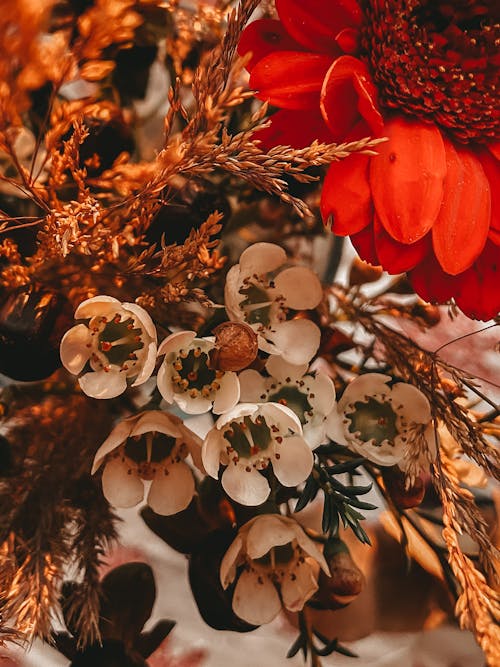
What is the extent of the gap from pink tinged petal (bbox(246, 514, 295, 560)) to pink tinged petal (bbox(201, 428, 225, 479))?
0.05 m

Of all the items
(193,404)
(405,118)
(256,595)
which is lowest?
(256,595)

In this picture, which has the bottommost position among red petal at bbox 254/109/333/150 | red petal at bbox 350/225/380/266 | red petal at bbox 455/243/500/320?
red petal at bbox 455/243/500/320

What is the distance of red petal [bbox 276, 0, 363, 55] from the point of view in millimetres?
291

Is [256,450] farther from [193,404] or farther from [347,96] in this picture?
[347,96]

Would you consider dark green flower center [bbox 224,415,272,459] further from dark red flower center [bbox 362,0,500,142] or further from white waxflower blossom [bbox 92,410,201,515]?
dark red flower center [bbox 362,0,500,142]

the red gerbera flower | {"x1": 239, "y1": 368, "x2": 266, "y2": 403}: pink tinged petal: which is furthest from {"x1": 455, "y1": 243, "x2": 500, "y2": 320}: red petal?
{"x1": 239, "y1": 368, "x2": 266, "y2": 403}: pink tinged petal

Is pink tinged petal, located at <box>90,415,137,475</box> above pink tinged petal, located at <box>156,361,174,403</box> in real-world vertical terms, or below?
below

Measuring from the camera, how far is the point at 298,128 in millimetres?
313

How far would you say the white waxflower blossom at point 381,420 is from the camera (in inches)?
13.4

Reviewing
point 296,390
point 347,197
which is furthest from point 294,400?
point 347,197

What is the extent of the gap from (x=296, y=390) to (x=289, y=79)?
0.48ft

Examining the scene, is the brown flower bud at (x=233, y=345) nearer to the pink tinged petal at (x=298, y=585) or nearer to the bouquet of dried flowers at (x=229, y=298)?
the bouquet of dried flowers at (x=229, y=298)

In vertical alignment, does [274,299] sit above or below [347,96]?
below

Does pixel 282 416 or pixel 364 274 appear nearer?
pixel 282 416
